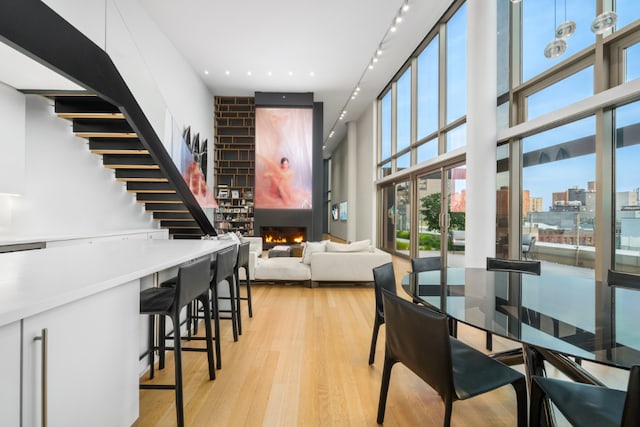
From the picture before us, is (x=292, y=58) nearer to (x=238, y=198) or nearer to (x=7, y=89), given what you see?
(x=238, y=198)

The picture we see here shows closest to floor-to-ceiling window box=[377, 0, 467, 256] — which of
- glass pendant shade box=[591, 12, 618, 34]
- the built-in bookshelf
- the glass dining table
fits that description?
glass pendant shade box=[591, 12, 618, 34]

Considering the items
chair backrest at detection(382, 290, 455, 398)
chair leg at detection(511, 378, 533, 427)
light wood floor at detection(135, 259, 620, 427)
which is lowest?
light wood floor at detection(135, 259, 620, 427)

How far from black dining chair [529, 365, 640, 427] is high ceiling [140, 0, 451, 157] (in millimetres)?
6139

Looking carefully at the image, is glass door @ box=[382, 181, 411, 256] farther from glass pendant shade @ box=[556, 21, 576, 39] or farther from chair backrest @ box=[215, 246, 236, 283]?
chair backrest @ box=[215, 246, 236, 283]

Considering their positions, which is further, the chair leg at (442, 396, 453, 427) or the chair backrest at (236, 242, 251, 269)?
the chair backrest at (236, 242, 251, 269)

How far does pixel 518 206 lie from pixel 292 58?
5.80m

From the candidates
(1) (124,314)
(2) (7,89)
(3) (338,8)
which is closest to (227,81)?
(3) (338,8)

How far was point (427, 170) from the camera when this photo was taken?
278 inches

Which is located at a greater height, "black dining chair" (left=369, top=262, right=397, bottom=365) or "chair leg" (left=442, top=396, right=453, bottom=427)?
"black dining chair" (left=369, top=262, right=397, bottom=365)

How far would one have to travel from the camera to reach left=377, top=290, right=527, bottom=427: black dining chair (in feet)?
4.14

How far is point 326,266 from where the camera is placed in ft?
16.6

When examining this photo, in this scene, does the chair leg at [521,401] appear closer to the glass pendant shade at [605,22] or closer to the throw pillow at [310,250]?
the glass pendant shade at [605,22]

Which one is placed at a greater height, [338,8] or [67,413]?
[338,8]

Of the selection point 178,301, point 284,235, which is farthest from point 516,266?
point 284,235
